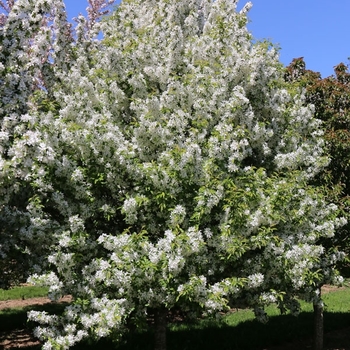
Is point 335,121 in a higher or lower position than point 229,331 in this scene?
higher

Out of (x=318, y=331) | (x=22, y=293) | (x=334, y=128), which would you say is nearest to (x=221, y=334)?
(x=318, y=331)

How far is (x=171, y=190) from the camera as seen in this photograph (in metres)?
7.95

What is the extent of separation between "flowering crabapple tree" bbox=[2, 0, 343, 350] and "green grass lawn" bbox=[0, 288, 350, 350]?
119 inches

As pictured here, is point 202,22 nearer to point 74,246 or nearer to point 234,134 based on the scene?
point 234,134

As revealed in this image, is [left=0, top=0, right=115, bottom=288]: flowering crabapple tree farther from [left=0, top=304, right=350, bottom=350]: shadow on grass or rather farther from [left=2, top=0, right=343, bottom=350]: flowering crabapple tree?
[left=0, top=304, right=350, bottom=350]: shadow on grass

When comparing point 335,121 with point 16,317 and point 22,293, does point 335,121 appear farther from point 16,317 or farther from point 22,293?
point 22,293

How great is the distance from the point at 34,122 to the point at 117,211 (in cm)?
248

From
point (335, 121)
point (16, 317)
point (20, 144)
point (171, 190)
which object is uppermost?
point (335, 121)

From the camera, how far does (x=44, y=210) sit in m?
8.99

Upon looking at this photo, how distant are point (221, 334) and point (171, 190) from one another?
7.42m

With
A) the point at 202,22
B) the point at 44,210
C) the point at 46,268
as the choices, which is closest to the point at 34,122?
the point at 44,210

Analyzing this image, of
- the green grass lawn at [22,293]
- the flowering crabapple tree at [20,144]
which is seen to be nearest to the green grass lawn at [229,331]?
the green grass lawn at [22,293]

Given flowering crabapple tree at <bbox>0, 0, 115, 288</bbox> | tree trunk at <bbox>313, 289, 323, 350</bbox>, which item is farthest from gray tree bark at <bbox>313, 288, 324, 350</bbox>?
flowering crabapple tree at <bbox>0, 0, 115, 288</bbox>

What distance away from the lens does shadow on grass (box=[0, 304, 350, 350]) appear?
39.8ft
